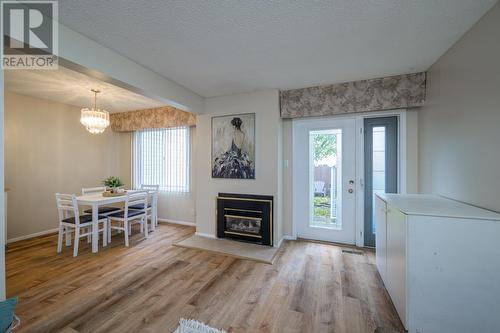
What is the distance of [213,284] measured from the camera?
2.20 meters

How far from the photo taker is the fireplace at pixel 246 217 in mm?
3166

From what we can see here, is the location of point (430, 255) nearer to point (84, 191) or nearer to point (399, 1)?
point (399, 1)

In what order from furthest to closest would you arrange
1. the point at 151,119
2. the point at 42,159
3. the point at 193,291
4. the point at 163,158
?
the point at 163,158 → the point at 151,119 → the point at 42,159 → the point at 193,291

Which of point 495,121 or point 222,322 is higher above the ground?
point 495,121

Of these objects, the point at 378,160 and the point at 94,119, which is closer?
the point at 378,160

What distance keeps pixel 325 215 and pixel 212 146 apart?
2268mm

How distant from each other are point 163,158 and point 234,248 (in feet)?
9.28

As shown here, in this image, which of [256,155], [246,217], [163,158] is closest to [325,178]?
[256,155]

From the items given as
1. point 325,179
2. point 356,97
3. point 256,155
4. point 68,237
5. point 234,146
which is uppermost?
point 356,97

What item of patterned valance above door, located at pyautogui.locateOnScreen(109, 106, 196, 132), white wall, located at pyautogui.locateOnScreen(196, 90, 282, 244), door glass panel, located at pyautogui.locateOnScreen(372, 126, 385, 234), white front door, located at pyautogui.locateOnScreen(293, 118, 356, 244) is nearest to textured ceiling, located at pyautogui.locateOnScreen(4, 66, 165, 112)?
patterned valance above door, located at pyautogui.locateOnScreen(109, 106, 196, 132)

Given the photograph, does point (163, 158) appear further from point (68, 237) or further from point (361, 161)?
point (361, 161)

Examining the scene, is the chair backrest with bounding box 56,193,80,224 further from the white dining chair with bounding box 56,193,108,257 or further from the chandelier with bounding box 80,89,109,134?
the chandelier with bounding box 80,89,109,134

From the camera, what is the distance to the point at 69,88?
3232 millimetres

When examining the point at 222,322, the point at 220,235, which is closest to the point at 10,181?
the point at 220,235
